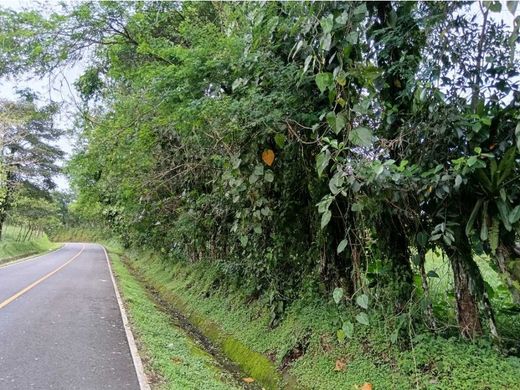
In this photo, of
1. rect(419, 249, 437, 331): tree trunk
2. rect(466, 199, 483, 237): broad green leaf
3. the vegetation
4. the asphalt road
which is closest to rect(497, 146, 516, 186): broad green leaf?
the vegetation

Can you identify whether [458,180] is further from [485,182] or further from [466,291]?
[466,291]

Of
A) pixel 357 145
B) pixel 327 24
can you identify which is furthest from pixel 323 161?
pixel 327 24

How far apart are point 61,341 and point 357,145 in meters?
5.27

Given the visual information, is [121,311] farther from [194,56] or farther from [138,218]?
[194,56]

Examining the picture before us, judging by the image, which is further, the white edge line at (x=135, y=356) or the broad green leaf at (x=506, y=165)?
the white edge line at (x=135, y=356)

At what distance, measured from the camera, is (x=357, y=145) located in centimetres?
367

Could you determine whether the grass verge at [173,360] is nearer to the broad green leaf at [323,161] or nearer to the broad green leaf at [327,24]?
the broad green leaf at [323,161]

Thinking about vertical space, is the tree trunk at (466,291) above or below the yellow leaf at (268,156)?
below

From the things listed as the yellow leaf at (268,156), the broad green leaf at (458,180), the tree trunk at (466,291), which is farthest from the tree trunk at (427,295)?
the yellow leaf at (268,156)

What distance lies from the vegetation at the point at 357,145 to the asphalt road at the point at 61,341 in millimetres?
2490

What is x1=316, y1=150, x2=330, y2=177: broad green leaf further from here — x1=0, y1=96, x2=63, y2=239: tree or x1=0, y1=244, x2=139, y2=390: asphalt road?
x1=0, y1=96, x2=63, y2=239: tree

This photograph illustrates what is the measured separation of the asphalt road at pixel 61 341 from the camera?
463 cm

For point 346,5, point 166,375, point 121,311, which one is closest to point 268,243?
point 166,375

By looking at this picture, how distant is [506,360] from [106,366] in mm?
4570
